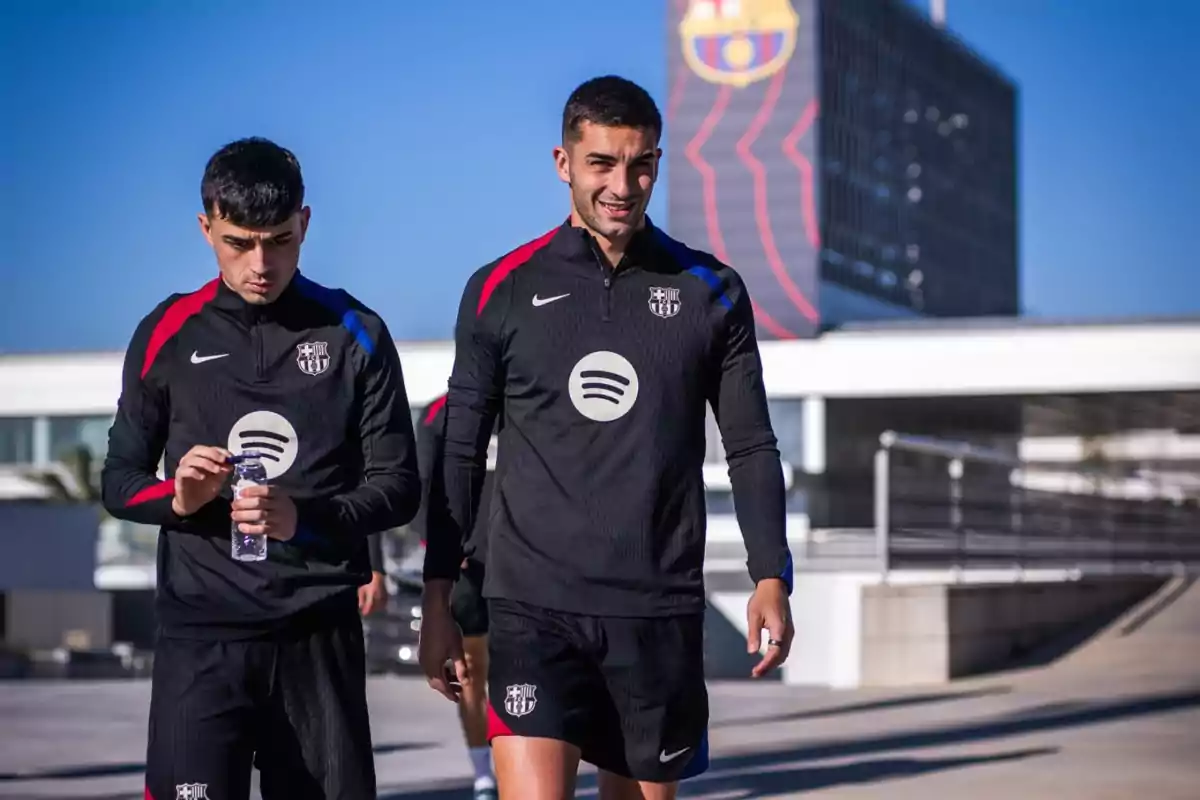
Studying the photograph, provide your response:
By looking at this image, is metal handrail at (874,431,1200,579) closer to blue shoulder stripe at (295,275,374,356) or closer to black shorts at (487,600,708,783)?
black shorts at (487,600,708,783)

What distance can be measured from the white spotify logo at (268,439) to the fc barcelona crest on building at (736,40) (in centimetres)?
11253

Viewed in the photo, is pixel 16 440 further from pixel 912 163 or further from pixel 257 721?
pixel 257 721

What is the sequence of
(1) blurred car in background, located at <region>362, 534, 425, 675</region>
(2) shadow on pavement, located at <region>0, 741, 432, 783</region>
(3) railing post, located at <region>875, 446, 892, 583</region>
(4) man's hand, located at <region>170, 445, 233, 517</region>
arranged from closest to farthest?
(4) man's hand, located at <region>170, 445, 233, 517</region> → (2) shadow on pavement, located at <region>0, 741, 432, 783</region> → (3) railing post, located at <region>875, 446, 892, 583</region> → (1) blurred car in background, located at <region>362, 534, 425, 675</region>

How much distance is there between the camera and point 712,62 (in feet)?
387

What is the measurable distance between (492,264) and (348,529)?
815 millimetres

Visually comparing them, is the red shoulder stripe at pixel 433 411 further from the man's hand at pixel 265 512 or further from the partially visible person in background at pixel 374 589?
the man's hand at pixel 265 512

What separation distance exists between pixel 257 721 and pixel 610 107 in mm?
1610

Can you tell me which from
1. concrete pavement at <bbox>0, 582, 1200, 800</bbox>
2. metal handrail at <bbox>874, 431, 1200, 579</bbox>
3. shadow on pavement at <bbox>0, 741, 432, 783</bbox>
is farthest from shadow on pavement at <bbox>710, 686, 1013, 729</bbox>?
shadow on pavement at <bbox>0, 741, 432, 783</bbox>

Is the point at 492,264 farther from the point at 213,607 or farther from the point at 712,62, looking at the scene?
the point at 712,62

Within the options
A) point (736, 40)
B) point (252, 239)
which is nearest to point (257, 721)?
point (252, 239)

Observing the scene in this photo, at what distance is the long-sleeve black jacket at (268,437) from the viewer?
16.1 ft

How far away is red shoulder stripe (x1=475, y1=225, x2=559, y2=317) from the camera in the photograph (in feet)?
17.2

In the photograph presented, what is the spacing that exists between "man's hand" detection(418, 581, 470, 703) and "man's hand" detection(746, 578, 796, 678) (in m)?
0.67

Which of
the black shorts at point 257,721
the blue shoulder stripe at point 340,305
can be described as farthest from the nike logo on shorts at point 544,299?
the black shorts at point 257,721
